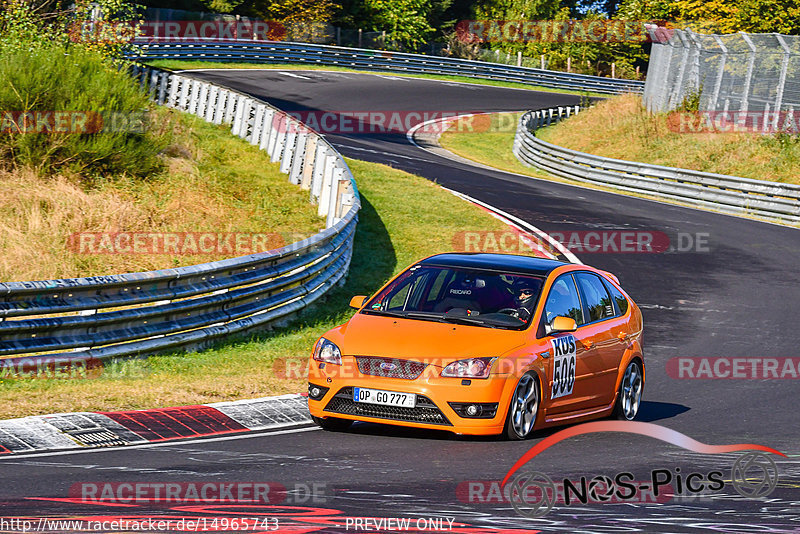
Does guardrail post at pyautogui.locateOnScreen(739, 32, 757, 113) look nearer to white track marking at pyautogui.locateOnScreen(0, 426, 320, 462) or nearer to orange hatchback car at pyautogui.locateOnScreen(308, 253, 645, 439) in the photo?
orange hatchback car at pyautogui.locateOnScreen(308, 253, 645, 439)

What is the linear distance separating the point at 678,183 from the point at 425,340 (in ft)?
75.4

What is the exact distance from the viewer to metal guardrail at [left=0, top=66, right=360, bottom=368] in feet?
35.0

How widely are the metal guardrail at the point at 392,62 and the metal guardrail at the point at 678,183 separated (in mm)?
22056

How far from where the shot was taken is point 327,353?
912 centimetres

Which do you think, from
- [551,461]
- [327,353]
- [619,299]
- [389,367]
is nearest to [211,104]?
[619,299]

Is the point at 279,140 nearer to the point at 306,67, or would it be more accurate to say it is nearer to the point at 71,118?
the point at 71,118

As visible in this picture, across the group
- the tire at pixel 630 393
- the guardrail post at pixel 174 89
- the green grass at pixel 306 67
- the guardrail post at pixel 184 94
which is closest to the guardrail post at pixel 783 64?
the guardrail post at pixel 184 94

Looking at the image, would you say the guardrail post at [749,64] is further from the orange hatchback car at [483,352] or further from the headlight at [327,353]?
the headlight at [327,353]

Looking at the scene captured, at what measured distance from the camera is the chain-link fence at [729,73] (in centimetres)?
3247

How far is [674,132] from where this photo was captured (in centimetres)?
3756

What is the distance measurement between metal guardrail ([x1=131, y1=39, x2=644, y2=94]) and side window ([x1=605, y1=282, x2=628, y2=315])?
45.1 meters

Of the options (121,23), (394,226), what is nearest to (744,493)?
(394,226)

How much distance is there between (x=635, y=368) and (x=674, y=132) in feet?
92.5

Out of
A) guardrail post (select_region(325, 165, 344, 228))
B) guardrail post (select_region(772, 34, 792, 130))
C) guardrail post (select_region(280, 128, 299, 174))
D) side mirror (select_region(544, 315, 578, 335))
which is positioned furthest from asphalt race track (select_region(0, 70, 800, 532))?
guardrail post (select_region(772, 34, 792, 130))
